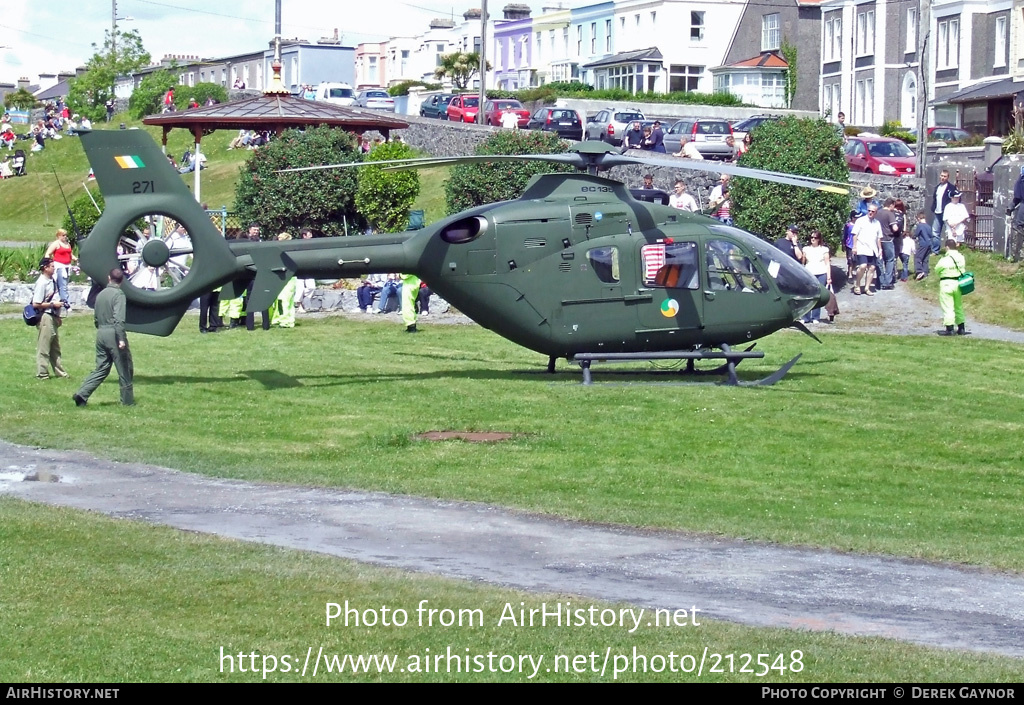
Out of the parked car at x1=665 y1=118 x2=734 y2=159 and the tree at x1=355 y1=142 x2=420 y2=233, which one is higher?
the parked car at x1=665 y1=118 x2=734 y2=159

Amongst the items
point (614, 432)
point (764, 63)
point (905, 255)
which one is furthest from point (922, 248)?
point (764, 63)

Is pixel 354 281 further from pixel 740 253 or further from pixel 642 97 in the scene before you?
pixel 642 97

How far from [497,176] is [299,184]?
21.0 ft

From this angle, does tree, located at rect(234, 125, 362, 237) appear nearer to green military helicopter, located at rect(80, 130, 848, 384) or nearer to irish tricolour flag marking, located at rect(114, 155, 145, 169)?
green military helicopter, located at rect(80, 130, 848, 384)

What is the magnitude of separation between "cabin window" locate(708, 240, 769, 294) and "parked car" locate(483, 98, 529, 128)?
4553 cm

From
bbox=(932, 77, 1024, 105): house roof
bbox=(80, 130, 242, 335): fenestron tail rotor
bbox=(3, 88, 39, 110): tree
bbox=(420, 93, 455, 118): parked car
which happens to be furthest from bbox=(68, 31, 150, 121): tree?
bbox=(80, 130, 242, 335): fenestron tail rotor

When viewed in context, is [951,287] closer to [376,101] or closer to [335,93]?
[376,101]

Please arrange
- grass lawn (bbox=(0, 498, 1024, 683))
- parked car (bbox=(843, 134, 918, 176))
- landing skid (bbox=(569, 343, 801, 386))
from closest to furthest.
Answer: grass lawn (bbox=(0, 498, 1024, 683)) < landing skid (bbox=(569, 343, 801, 386)) < parked car (bbox=(843, 134, 918, 176))

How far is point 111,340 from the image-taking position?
64.4 ft

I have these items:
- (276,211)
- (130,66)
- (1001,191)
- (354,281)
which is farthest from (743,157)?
(130,66)

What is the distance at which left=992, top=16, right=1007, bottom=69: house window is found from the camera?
65.4 meters

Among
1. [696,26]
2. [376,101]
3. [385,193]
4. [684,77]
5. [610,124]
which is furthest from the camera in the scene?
[684,77]

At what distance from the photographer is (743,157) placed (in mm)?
35562

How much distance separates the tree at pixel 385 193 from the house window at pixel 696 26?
179 ft
